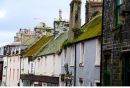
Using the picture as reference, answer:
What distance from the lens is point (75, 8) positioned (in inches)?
1268

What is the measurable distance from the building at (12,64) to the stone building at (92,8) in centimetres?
2296

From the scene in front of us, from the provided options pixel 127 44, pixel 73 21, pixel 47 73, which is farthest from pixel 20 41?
pixel 127 44

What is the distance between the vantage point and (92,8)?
3572 centimetres

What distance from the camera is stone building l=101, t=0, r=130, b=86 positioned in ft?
55.1

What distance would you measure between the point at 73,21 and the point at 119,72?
14.9m

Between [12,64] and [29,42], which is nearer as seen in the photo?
[12,64]

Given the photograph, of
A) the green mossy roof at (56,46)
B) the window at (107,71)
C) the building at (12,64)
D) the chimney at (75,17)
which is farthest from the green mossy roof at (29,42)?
the window at (107,71)

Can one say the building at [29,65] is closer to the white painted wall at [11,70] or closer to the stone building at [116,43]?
the white painted wall at [11,70]

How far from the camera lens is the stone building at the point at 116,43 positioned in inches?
661

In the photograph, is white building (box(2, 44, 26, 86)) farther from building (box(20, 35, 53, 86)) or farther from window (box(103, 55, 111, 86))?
window (box(103, 55, 111, 86))

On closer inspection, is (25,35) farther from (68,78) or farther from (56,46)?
(68,78)

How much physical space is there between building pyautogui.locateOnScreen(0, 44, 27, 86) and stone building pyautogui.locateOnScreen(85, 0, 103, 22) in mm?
22962

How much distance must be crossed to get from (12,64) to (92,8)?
1082 inches

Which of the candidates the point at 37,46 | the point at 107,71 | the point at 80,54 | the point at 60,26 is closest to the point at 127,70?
the point at 107,71
